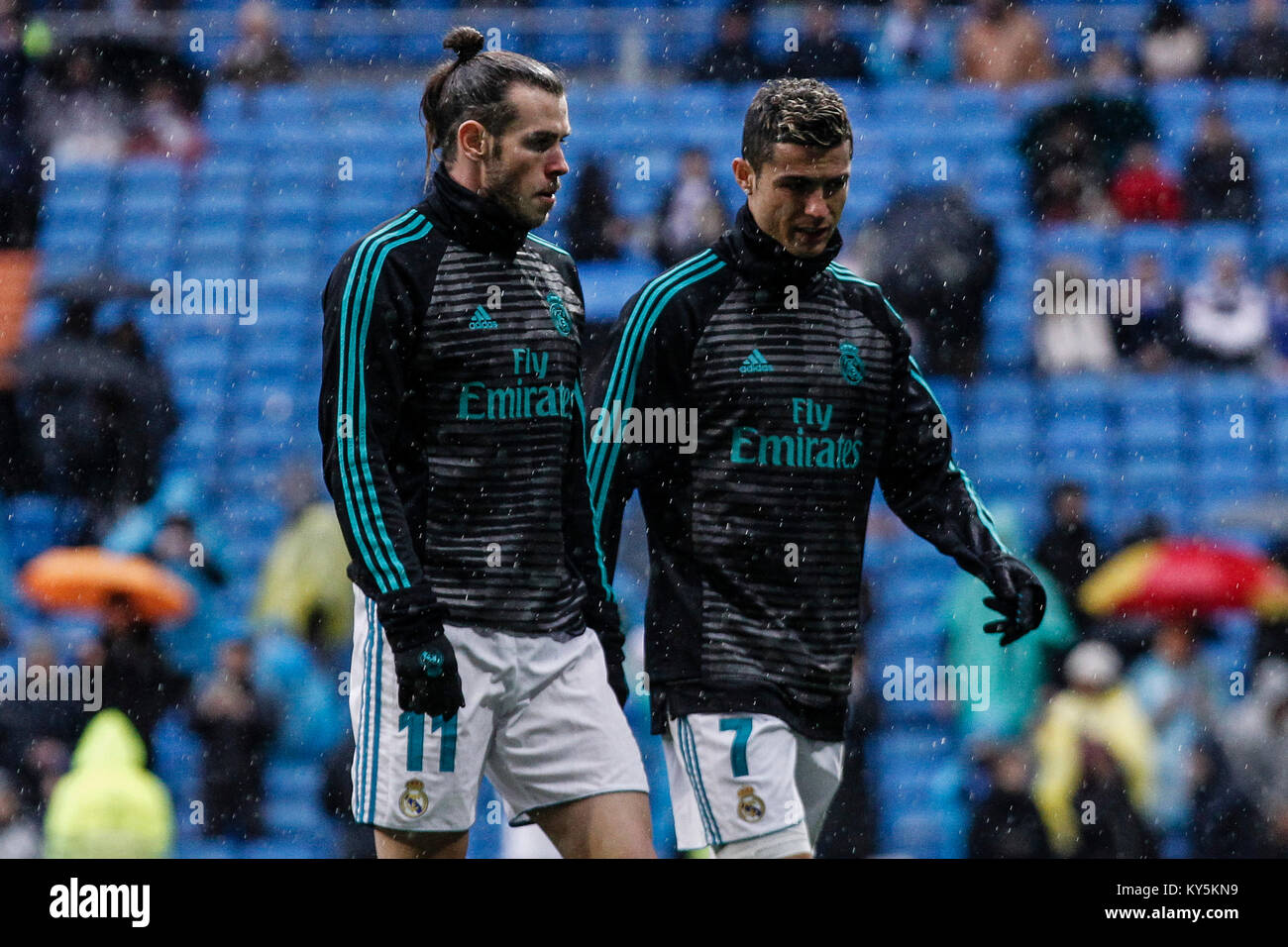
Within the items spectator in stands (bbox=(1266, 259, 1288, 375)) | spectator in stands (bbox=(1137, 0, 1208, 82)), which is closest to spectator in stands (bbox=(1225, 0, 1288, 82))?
spectator in stands (bbox=(1137, 0, 1208, 82))

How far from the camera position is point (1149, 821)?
7582mm

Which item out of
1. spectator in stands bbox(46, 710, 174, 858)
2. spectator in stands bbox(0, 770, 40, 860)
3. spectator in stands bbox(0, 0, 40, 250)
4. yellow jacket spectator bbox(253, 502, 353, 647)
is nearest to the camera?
spectator in stands bbox(46, 710, 174, 858)

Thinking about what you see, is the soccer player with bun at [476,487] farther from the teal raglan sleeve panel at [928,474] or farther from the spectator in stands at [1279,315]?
the spectator in stands at [1279,315]

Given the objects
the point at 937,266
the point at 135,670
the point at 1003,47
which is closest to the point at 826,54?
the point at 1003,47

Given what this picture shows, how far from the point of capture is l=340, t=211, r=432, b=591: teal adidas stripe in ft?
12.7

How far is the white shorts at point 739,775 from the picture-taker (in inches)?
164

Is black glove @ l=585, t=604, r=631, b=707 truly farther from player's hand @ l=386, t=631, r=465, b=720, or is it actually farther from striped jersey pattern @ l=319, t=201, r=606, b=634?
player's hand @ l=386, t=631, r=465, b=720

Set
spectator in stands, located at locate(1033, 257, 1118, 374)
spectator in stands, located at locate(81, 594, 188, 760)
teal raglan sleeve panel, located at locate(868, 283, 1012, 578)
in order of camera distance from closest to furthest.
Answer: teal raglan sleeve panel, located at locate(868, 283, 1012, 578)
spectator in stands, located at locate(81, 594, 188, 760)
spectator in stands, located at locate(1033, 257, 1118, 374)

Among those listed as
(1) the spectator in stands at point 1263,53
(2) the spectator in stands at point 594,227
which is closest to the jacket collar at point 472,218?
(2) the spectator in stands at point 594,227

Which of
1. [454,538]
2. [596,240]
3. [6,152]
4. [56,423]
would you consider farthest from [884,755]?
[6,152]

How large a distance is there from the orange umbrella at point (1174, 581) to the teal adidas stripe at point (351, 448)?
15.2 ft

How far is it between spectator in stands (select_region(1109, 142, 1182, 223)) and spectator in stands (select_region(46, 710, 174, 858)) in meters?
5.47

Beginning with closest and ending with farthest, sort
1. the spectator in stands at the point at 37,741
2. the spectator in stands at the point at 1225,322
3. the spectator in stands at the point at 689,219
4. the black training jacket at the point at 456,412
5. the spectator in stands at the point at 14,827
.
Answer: the black training jacket at the point at 456,412 → the spectator in stands at the point at 14,827 → the spectator in stands at the point at 37,741 → the spectator in stands at the point at 689,219 → the spectator in stands at the point at 1225,322

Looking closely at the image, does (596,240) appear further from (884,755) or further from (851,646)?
(851,646)
